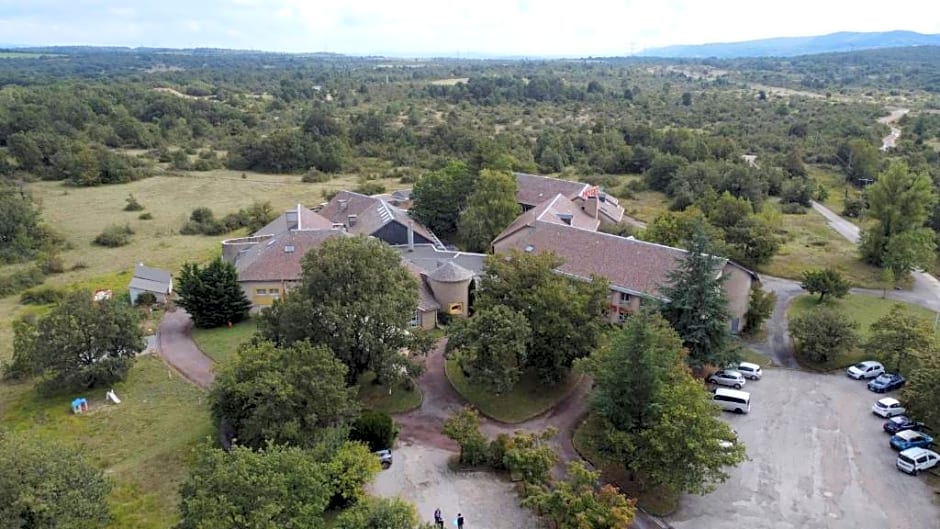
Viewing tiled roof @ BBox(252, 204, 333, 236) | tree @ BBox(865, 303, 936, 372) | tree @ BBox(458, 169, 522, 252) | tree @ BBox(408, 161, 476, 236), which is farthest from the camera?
tree @ BBox(408, 161, 476, 236)

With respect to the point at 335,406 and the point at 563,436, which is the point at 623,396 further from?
the point at 335,406

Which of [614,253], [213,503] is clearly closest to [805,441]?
[614,253]

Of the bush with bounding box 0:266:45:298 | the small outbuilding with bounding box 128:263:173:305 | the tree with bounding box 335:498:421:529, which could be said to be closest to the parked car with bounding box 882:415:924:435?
the tree with bounding box 335:498:421:529

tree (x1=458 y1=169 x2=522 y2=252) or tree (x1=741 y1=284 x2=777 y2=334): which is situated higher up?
tree (x1=458 y1=169 x2=522 y2=252)

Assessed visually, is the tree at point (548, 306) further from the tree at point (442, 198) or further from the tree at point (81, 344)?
the tree at point (442, 198)

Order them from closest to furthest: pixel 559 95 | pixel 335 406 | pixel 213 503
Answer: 1. pixel 213 503
2. pixel 335 406
3. pixel 559 95

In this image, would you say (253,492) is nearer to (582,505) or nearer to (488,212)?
(582,505)

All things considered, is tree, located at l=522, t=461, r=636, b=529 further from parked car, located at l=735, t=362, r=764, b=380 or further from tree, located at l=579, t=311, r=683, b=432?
parked car, located at l=735, t=362, r=764, b=380
